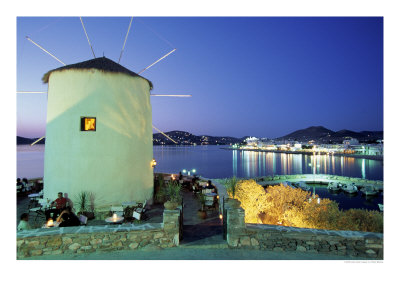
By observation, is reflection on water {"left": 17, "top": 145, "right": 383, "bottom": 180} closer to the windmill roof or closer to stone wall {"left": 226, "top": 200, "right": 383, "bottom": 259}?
the windmill roof

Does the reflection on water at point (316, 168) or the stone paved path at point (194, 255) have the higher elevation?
the stone paved path at point (194, 255)

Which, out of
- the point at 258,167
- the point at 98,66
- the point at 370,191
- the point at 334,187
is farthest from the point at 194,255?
the point at 258,167

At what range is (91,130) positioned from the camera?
22.1 ft

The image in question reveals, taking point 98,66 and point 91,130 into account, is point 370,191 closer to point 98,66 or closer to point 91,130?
point 91,130

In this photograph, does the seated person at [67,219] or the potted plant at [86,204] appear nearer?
the seated person at [67,219]

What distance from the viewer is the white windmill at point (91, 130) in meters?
6.72

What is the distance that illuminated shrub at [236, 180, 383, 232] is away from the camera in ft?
28.5

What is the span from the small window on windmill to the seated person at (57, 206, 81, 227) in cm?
249

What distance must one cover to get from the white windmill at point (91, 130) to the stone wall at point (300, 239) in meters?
4.19

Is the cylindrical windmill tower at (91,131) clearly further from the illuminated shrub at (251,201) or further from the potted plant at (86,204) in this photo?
the illuminated shrub at (251,201)

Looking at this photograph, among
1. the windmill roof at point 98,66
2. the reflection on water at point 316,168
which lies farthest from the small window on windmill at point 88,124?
the reflection on water at point 316,168

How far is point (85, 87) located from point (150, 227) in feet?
15.7
